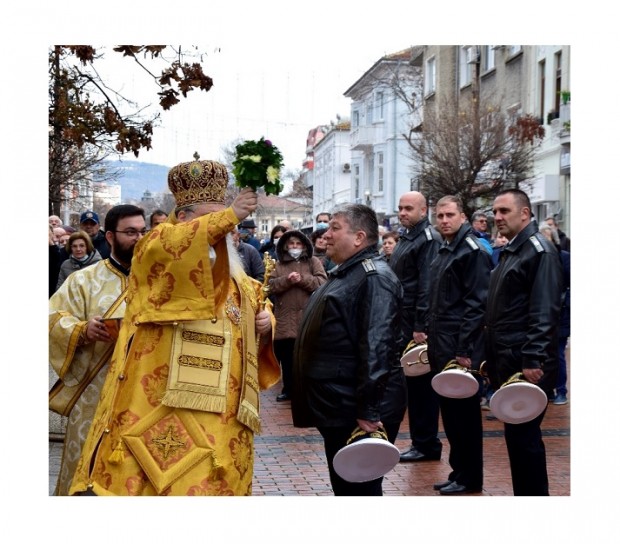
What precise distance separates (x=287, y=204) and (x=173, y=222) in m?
92.2

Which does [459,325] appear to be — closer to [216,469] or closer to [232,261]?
[232,261]

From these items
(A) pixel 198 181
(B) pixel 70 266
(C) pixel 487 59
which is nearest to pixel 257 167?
(A) pixel 198 181

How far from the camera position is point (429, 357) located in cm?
821

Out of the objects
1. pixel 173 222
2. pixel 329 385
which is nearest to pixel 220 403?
pixel 329 385

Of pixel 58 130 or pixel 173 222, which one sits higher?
pixel 58 130

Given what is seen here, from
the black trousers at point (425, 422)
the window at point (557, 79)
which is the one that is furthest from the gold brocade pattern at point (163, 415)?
the window at point (557, 79)

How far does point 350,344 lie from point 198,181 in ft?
3.74

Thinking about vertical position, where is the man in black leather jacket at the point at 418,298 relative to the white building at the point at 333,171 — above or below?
below

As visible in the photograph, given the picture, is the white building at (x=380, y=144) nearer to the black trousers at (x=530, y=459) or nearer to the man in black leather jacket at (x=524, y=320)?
the man in black leather jacket at (x=524, y=320)

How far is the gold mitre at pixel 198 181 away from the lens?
17.7 feet

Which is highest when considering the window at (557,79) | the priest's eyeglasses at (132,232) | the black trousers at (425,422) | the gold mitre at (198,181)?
the window at (557,79)

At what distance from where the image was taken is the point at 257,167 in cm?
512

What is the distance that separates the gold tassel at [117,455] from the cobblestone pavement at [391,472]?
2268mm

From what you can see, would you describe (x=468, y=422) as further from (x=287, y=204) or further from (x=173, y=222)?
(x=287, y=204)
